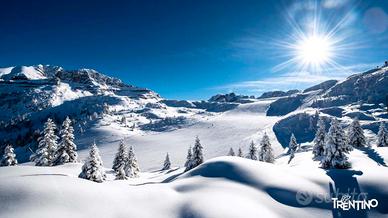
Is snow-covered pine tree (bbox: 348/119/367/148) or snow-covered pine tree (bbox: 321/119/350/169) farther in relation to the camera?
snow-covered pine tree (bbox: 348/119/367/148)

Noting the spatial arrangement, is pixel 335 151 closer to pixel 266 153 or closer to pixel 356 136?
pixel 356 136

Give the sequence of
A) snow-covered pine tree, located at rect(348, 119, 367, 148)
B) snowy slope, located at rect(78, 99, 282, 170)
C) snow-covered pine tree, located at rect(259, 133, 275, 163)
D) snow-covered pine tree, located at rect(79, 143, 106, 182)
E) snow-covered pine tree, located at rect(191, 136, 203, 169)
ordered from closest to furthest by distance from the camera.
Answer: snow-covered pine tree, located at rect(79, 143, 106, 182), snow-covered pine tree, located at rect(191, 136, 203, 169), snow-covered pine tree, located at rect(348, 119, 367, 148), snow-covered pine tree, located at rect(259, 133, 275, 163), snowy slope, located at rect(78, 99, 282, 170)

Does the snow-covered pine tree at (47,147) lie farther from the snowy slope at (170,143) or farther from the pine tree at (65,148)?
the snowy slope at (170,143)

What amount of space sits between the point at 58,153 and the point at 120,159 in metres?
11.3

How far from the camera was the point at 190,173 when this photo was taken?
23797mm

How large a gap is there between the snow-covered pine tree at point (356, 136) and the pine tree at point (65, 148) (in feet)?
177

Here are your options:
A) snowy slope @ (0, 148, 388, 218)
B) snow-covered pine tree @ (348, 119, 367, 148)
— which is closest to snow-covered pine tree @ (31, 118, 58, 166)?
snowy slope @ (0, 148, 388, 218)

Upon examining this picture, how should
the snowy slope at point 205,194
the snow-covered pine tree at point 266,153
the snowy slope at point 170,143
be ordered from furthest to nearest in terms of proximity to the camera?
1. the snowy slope at point 170,143
2. the snow-covered pine tree at point 266,153
3. the snowy slope at point 205,194

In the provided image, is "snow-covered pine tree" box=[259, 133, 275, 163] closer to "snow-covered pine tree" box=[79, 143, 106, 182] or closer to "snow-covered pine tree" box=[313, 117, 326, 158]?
"snow-covered pine tree" box=[313, 117, 326, 158]

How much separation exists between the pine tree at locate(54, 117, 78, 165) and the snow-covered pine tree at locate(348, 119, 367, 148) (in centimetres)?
5387

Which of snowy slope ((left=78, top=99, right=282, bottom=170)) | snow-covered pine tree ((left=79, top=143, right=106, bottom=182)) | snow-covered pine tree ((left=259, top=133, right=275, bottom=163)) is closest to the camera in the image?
snow-covered pine tree ((left=79, top=143, right=106, bottom=182))

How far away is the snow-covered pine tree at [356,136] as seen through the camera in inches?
2114

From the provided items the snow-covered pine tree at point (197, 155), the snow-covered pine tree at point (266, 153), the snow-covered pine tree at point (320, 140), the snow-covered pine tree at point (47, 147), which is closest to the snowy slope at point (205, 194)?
the snow-covered pine tree at point (197, 155)

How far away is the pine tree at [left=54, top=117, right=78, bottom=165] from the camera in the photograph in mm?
47125
